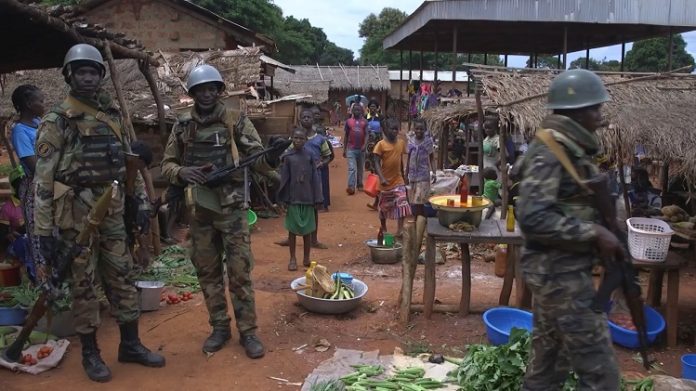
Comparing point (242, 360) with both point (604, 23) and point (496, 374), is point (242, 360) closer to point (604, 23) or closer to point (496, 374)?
point (496, 374)

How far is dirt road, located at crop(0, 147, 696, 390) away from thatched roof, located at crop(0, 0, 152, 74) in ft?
8.90

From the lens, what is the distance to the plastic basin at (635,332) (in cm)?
521

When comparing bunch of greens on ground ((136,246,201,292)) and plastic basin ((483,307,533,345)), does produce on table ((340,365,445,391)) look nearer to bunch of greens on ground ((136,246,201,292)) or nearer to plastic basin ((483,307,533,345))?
plastic basin ((483,307,533,345))

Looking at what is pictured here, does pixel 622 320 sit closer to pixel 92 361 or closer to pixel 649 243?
pixel 649 243

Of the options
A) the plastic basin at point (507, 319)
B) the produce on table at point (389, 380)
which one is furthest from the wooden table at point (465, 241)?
the produce on table at point (389, 380)

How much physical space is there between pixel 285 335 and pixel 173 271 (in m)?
2.30

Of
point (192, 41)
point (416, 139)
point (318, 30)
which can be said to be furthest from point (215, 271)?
point (318, 30)

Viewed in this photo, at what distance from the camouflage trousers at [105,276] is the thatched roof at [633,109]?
15.2 ft

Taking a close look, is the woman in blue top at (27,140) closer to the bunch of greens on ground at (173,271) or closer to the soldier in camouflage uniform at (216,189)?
the soldier in camouflage uniform at (216,189)

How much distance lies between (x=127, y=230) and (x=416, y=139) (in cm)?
528

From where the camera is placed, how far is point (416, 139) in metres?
9.02

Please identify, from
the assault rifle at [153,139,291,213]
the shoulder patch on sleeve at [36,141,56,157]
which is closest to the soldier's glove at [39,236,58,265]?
the shoulder patch on sleeve at [36,141,56,157]

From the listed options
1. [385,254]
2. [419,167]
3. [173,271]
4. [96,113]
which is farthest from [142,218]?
[419,167]

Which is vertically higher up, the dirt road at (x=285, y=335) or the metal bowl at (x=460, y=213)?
the metal bowl at (x=460, y=213)
